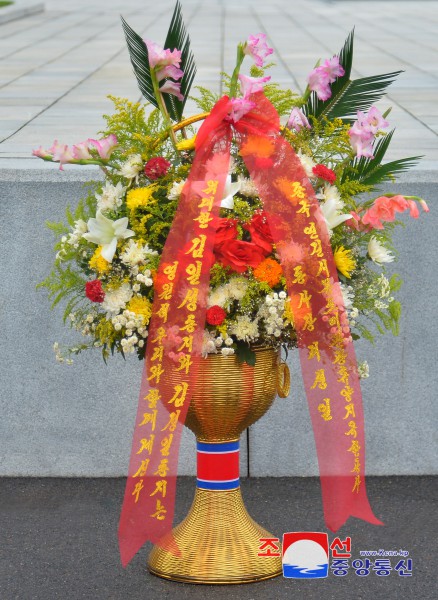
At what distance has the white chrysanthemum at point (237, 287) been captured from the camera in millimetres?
4195

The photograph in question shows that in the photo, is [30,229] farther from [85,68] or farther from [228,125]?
[85,68]

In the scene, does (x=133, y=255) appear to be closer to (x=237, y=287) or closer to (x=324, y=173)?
(x=237, y=287)

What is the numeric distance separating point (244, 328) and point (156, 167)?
0.66 m

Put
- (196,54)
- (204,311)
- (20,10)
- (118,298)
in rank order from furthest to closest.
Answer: (20,10)
(196,54)
(118,298)
(204,311)

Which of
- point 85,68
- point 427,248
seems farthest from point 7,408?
point 85,68

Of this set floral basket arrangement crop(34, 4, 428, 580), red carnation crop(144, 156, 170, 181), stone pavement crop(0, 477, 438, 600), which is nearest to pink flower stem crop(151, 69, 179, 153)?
floral basket arrangement crop(34, 4, 428, 580)

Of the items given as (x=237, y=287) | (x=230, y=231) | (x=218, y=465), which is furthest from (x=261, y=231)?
(x=218, y=465)

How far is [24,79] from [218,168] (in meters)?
7.82

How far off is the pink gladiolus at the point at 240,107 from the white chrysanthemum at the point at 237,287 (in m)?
0.57

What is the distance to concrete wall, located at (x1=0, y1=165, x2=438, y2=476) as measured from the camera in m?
6.07

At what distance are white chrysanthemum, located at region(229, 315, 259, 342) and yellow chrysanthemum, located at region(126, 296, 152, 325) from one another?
0.98 ft

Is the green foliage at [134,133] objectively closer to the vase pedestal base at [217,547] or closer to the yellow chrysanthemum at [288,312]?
the yellow chrysanthemum at [288,312]

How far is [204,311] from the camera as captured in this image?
4.15 metres

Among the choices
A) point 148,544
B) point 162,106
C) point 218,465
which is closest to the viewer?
point 162,106
